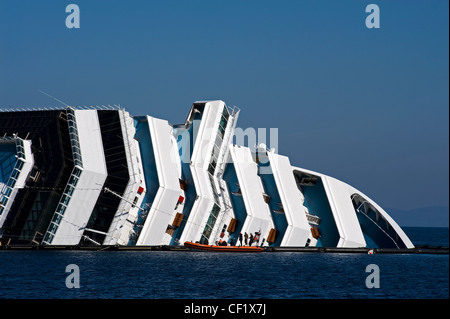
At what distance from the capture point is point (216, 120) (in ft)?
231

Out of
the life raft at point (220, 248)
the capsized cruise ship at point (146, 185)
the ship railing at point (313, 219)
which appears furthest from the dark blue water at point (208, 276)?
the ship railing at point (313, 219)

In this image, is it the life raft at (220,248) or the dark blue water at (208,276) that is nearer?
the dark blue water at (208,276)

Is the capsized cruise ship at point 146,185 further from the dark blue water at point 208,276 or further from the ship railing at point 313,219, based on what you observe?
the dark blue water at point 208,276

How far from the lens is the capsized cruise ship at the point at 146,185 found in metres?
61.7

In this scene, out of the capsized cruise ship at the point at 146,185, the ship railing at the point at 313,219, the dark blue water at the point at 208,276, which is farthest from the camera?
the ship railing at the point at 313,219

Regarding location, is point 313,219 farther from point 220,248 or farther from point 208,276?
point 208,276

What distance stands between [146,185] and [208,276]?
617 inches

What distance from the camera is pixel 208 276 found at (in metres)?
50.9

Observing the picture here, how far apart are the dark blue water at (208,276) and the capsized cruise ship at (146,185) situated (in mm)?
2454

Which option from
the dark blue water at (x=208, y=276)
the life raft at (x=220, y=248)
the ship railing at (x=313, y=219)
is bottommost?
the dark blue water at (x=208, y=276)

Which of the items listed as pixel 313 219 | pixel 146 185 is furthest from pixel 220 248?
pixel 313 219
